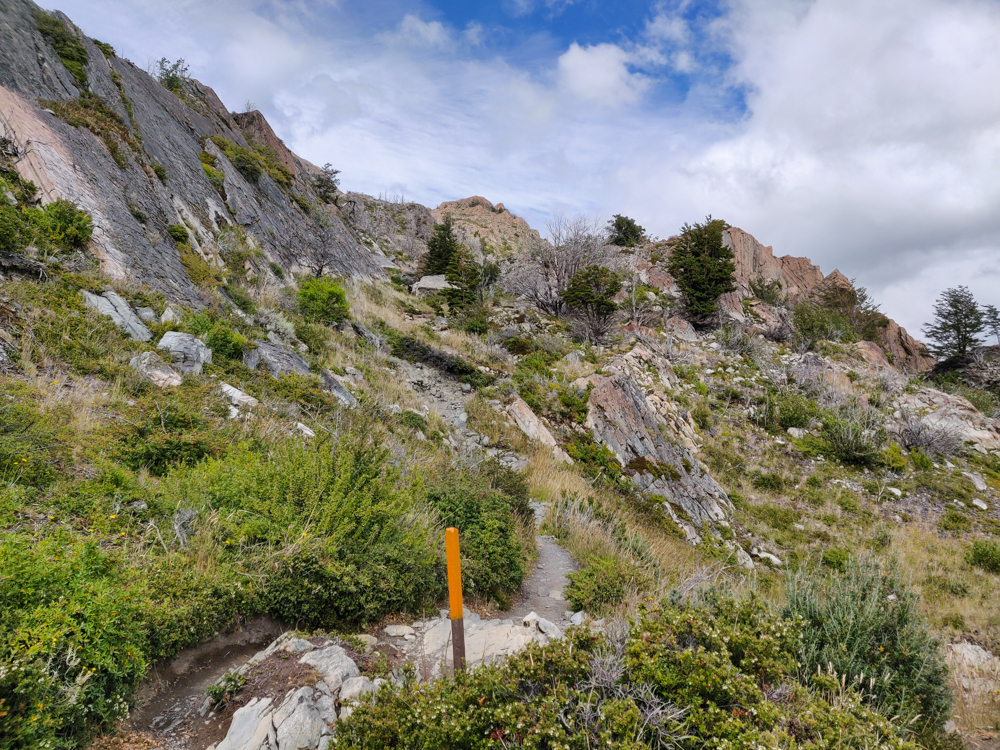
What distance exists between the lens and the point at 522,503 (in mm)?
7062

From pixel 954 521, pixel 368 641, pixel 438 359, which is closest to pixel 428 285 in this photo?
pixel 438 359

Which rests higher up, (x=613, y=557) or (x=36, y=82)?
(x=36, y=82)

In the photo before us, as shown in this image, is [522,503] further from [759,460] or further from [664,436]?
[759,460]

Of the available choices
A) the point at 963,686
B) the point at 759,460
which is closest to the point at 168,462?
the point at 963,686

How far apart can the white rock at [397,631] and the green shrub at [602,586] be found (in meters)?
1.90

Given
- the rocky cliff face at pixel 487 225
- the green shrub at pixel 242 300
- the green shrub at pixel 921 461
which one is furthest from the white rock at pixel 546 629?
the rocky cliff face at pixel 487 225

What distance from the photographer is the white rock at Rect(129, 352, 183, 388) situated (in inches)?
247

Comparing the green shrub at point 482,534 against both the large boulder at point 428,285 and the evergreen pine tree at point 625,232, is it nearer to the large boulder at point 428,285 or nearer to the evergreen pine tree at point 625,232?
the large boulder at point 428,285

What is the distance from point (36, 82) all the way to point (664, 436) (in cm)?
1762

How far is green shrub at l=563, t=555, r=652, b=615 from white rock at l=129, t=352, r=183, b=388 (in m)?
6.01

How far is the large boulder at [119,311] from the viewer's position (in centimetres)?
692

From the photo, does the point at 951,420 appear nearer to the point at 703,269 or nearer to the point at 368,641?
the point at 703,269

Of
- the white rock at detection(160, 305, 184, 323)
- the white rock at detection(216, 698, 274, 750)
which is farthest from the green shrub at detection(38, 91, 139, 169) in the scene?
the white rock at detection(216, 698, 274, 750)

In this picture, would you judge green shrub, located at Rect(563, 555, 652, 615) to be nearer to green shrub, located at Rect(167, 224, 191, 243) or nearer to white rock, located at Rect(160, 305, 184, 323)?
white rock, located at Rect(160, 305, 184, 323)
